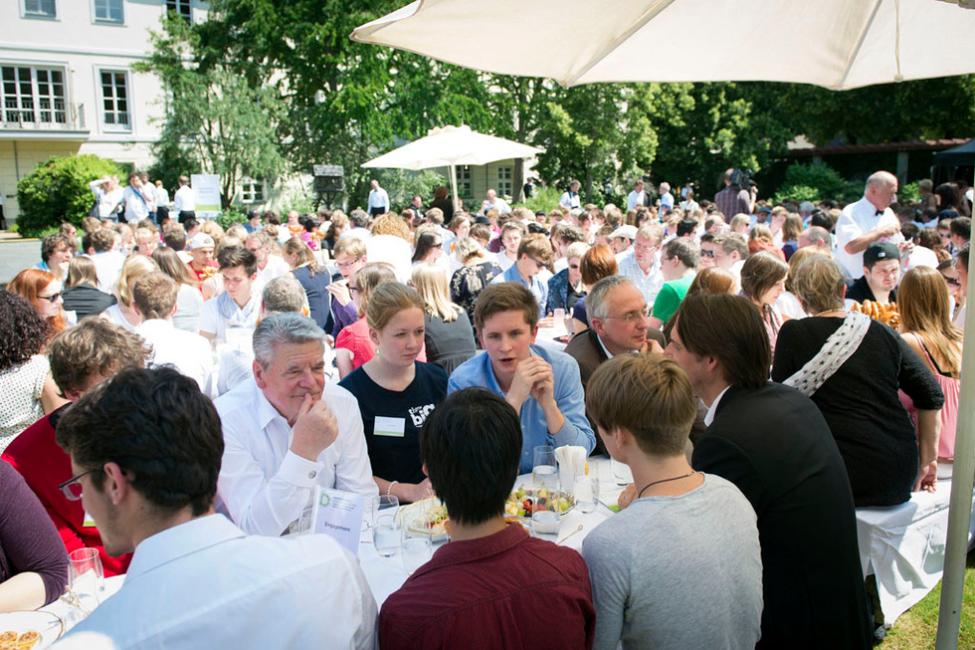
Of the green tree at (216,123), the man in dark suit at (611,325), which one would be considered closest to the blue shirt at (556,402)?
the man in dark suit at (611,325)

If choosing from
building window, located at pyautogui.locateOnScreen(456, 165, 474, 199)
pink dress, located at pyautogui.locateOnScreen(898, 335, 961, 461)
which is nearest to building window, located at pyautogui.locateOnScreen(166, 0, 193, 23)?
building window, located at pyautogui.locateOnScreen(456, 165, 474, 199)

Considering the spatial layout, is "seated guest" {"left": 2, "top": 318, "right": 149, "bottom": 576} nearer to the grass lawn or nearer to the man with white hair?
the grass lawn

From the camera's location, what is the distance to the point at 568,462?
311 cm

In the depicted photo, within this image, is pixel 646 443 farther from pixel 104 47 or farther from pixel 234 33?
pixel 104 47

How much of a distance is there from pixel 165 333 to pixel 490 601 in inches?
147

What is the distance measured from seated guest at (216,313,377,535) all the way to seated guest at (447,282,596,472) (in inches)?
25.7

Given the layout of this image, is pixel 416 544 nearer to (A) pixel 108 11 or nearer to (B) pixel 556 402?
(B) pixel 556 402

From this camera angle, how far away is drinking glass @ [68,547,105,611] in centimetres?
232

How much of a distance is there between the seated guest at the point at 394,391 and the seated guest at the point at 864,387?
5.44 feet

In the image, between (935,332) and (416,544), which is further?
(935,332)

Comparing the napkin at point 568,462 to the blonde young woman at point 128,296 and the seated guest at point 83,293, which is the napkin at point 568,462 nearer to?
the blonde young woman at point 128,296

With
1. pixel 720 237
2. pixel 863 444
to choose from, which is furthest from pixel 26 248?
pixel 863 444

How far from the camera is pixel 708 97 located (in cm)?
3206

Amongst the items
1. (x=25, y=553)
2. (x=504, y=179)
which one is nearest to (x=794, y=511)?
(x=25, y=553)
